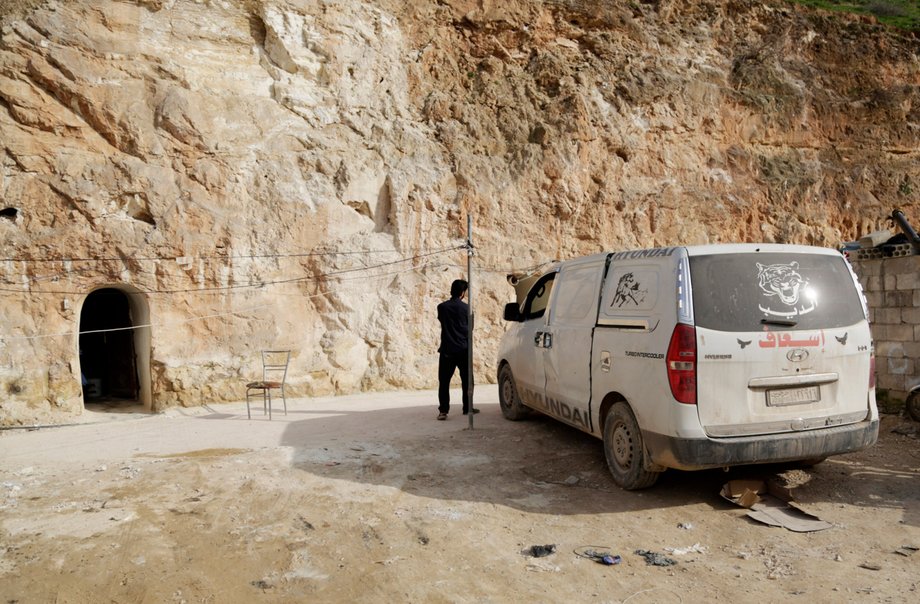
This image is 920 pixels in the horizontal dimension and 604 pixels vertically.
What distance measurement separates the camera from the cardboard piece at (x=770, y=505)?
4664mm

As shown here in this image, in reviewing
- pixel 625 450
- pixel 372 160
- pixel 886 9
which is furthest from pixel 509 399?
pixel 886 9

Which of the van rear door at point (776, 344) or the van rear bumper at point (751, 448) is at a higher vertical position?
the van rear door at point (776, 344)

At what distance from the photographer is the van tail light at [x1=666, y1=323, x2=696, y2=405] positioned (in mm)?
4750

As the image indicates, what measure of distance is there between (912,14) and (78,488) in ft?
87.3

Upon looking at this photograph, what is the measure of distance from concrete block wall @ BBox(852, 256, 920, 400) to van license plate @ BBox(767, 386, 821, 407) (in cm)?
410

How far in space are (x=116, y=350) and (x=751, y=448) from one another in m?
12.6

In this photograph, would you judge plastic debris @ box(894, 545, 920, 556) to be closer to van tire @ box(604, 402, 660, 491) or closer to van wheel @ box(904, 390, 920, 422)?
van tire @ box(604, 402, 660, 491)

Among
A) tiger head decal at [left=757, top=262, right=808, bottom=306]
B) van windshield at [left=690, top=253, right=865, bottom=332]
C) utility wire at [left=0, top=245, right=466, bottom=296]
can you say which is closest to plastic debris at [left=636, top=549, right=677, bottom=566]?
van windshield at [left=690, top=253, right=865, bottom=332]

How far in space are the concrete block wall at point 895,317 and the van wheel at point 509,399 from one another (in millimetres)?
4652

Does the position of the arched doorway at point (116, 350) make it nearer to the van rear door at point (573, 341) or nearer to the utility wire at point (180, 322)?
the utility wire at point (180, 322)

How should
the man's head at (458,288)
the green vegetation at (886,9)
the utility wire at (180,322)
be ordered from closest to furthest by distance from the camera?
1. the man's head at (458,288)
2. the utility wire at (180,322)
3. the green vegetation at (886,9)

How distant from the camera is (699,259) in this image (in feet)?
16.5

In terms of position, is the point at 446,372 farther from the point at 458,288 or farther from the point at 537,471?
the point at 537,471

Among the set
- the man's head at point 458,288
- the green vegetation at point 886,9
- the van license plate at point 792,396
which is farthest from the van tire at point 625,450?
the green vegetation at point 886,9
